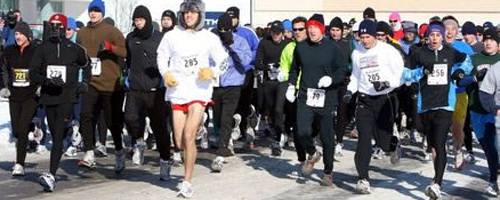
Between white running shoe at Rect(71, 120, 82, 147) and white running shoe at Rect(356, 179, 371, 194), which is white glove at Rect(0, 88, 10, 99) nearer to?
white running shoe at Rect(71, 120, 82, 147)

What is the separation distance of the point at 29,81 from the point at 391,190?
4494 mm

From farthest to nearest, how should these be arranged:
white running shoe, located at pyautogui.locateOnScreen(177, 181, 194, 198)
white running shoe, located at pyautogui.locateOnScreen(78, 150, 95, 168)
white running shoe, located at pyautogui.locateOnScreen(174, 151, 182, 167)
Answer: white running shoe, located at pyautogui.locateOnScreen(174, 151, 182, 167)
white running shoe, located at pyautogui.locateOnScreen(78, 150, 95, 168)
white running shoe, located at pyautogui.locateOnScreen(177, 181, 194, 198)

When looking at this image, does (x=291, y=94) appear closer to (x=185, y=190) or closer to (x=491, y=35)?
(x=185, y=190)

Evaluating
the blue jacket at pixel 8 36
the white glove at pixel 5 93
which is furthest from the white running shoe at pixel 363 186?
the blue jacket at pixel 8 36

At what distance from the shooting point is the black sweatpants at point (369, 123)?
9.87 metres

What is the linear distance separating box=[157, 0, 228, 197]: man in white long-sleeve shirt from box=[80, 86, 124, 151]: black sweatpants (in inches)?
89.1

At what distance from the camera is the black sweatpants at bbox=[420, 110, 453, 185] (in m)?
9.46

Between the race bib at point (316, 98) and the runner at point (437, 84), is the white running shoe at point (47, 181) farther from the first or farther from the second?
the runner at point (437, 84)

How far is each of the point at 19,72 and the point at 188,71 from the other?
2.75 meters

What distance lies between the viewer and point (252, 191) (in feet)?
32.3

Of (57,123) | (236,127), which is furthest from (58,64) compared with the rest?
(236,127)

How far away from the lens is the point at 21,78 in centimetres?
1102

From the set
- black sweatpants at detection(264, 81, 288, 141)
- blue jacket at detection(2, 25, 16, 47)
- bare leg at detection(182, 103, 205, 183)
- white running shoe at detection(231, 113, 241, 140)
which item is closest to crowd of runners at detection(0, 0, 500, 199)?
bare leg at detection(182, 103, 205, 183)

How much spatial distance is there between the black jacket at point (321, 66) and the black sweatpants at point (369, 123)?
1.09 ft
